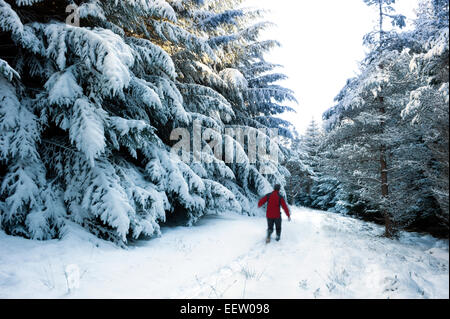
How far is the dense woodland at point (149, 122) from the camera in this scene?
457 cm

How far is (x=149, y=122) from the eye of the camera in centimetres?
753

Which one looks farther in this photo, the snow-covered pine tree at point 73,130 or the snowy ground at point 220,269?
the snow-covered pine tree at point 73,130

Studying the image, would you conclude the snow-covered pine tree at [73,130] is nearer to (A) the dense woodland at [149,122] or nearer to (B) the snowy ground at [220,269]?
(A) the dense woodland at [149,122]

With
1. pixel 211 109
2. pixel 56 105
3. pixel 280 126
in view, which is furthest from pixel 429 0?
pixel 280 126

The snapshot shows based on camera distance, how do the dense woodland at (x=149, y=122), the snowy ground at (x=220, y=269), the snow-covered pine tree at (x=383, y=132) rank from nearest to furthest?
the snowy ground at (x=220, y=269) → the dense woodland at (x=149, y=122) → the snow-covered pine tree at (x=383, y=132)

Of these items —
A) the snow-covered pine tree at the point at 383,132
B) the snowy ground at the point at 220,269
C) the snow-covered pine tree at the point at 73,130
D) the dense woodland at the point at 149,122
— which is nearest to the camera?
the snowy ground at the point at 220,269

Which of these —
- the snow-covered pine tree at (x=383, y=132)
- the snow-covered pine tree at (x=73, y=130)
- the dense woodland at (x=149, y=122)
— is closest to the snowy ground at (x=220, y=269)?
the dense woodland at (x=149, y=122)

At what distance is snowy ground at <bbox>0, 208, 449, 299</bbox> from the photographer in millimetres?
1756

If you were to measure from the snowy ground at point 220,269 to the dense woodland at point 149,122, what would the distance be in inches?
14.4

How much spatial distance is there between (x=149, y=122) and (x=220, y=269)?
5122 millimetres

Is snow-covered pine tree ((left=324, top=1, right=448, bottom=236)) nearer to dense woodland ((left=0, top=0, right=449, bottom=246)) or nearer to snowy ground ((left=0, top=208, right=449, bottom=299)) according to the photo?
dense woodland ((left=0, top=0, right=449, bottom=246))

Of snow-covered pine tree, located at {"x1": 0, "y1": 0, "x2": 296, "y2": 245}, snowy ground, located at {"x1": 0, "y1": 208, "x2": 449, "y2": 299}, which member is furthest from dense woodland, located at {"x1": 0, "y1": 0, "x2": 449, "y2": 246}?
snowy ground, located at {"x1": 0, "y1": 208, "x2": 449, "y2": 299}
